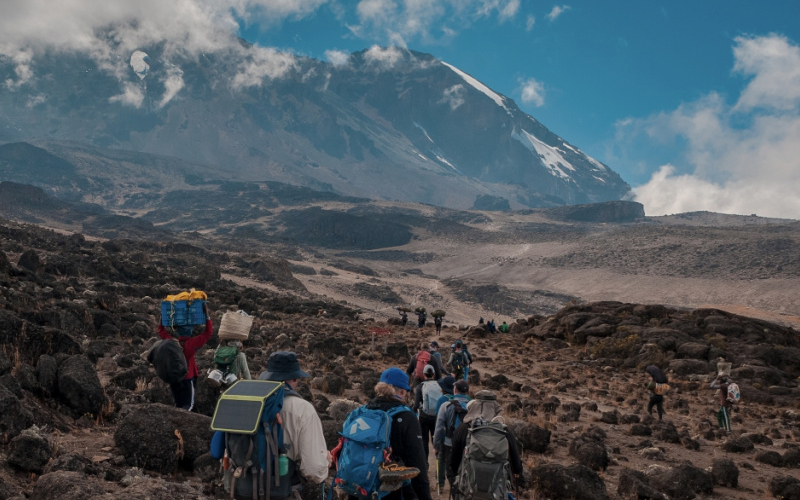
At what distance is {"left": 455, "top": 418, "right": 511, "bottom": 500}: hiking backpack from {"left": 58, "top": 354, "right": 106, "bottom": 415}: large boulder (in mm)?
5375

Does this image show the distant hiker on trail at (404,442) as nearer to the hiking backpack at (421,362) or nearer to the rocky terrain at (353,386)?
the rocky terrain at (353,386)

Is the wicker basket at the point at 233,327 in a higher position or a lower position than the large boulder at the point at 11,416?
higher

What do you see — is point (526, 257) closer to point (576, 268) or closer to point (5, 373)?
point (576, 268)

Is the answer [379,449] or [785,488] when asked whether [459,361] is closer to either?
[785,488]

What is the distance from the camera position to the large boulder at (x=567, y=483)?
785 centimetres

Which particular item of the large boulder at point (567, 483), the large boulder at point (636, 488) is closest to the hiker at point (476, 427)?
the large boulder at point (567, 483)

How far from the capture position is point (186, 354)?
7.85 metres

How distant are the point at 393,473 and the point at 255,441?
3.93 feet

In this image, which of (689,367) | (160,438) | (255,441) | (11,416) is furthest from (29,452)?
(689,367)

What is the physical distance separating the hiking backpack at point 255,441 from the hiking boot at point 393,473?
0.83m

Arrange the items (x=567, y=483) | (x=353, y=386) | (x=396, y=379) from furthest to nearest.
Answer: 1. (x=353, y=386)
2. (x=567, y=483)
3. (x=396, y=379)

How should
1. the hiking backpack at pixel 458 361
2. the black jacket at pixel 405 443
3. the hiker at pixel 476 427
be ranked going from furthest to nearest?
1. the hiking backpack at pixel 458 361
2. the hiker at pixel 476 427
3. the black jacket at pixel 405 443

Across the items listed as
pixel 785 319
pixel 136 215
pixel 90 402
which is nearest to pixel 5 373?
pixel 90 402

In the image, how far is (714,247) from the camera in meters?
102
